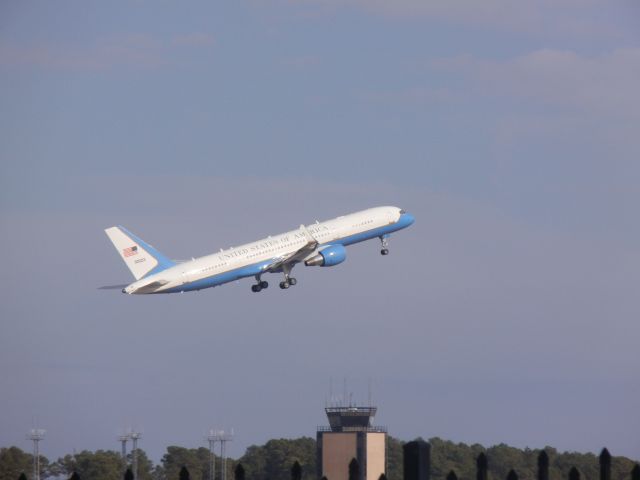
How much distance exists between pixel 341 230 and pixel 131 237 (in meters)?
19.4

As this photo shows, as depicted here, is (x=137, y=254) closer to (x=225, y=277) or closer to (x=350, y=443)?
(x=225, y=277)

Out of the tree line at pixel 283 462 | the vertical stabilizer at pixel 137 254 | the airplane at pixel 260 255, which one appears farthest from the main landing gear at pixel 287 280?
the tree line at pixel 283 462

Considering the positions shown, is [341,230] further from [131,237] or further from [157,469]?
[157,469]

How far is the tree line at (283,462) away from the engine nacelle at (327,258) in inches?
1430

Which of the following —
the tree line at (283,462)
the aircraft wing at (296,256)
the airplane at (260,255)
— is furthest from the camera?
the tree line at (283,462)

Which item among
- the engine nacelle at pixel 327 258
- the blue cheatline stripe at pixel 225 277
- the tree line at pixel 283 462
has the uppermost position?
the engine nacelle at pixel 327 258

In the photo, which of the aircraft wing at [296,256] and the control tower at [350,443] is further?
the control tower at [350,443]

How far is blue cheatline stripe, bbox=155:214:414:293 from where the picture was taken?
121 metres

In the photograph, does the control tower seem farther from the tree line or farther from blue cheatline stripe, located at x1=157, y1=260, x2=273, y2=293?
blue cheatline stripe, located at x1=157, y1=260, x2=273, y2=293

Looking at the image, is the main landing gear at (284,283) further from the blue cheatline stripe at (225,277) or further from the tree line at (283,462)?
the tree line at (283,462)

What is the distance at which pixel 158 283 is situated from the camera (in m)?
118

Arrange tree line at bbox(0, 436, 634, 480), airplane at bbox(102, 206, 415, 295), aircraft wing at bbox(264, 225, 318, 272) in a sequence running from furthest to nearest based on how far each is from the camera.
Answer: tree line at bbox(0, 436, 634, 480), aircraft wing at bbox(264, 225, 318, 272), airplane at bbox(102, 206, 415, 295)

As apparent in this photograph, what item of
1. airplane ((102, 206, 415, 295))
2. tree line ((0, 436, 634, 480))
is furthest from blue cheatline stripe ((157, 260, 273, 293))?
tree line ((0, 436, 634, 480))

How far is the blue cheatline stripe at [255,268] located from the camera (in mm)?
121375
